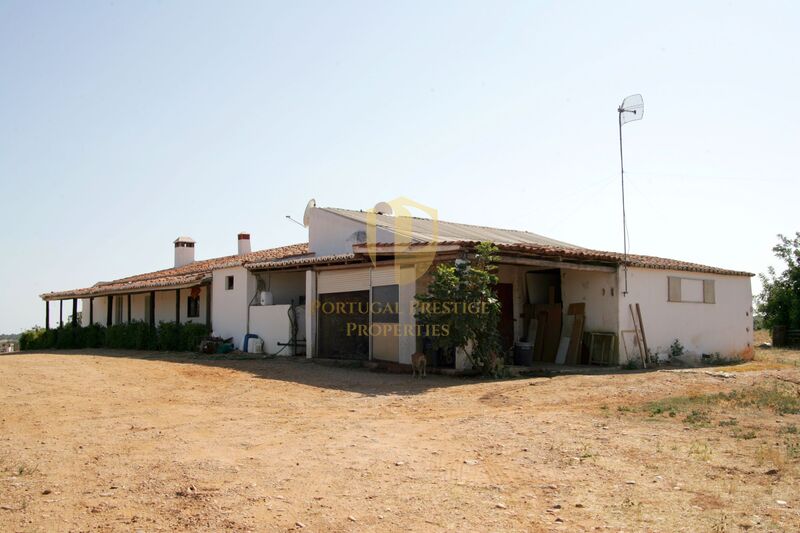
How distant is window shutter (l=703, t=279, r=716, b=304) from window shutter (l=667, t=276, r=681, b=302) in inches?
56.1

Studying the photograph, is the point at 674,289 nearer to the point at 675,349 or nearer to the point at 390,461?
the point at 675,349

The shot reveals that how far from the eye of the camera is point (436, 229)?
68.1 ft

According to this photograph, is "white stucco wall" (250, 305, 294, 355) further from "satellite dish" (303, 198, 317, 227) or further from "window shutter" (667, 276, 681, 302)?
"window shutter" (667, 276, 681, 302)

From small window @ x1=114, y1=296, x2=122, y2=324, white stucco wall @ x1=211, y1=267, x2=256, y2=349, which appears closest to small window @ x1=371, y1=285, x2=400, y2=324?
white stucco wall @ x1=211, y1=267, x2=256, y2=349

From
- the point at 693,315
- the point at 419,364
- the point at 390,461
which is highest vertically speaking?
the point at 693,315

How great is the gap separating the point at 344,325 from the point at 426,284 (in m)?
3.59

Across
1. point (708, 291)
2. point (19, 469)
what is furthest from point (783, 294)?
point (19, 469)

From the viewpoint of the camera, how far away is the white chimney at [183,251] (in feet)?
110

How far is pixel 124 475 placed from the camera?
20.3 ft

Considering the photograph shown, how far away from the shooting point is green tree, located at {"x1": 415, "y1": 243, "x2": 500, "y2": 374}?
13781 mm

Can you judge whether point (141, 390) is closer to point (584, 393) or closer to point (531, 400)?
point (531, 400)

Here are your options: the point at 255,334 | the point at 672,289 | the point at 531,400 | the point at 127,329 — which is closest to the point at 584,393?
the point at 531,400

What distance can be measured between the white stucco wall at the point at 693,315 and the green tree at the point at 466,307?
15.8ft

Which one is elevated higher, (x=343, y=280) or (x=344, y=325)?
(x=343, y=280)
